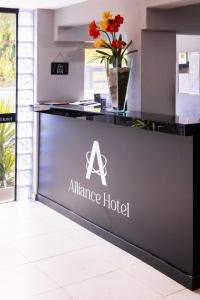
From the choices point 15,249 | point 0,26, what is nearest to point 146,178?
point 15,249

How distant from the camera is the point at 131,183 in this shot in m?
3.74

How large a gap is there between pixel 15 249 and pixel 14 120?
74.5 inches

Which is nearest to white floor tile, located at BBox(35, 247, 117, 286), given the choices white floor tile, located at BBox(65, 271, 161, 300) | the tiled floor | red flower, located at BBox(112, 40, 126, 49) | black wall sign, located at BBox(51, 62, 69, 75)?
the tiled floor

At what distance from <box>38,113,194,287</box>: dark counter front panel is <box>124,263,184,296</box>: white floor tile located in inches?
4.6

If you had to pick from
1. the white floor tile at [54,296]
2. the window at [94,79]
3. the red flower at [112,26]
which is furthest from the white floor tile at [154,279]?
the window at [94,79]

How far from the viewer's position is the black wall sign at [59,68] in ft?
17.3

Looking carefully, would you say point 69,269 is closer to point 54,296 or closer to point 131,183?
point 54,296

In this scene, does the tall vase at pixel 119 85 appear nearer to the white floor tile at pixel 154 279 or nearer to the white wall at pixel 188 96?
the white floor tile at pixel 154 279

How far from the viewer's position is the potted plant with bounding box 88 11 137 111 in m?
3.76

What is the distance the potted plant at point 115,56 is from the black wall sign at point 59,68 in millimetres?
1423

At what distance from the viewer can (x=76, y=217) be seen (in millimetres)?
4578

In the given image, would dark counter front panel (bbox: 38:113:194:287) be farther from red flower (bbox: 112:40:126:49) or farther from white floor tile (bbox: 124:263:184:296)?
red flower (bbox: 112:40:126:49)

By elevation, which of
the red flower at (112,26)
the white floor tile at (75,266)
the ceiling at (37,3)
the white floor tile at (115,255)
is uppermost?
the ceiling at (37,3)

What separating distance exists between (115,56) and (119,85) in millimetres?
268
